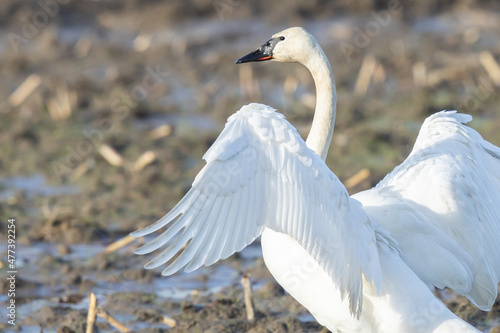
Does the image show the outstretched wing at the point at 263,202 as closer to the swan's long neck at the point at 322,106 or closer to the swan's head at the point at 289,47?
the swan's long neck at the point at 322,106

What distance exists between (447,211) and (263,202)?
1.40 m

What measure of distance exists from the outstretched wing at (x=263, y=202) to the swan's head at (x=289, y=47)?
112 cm

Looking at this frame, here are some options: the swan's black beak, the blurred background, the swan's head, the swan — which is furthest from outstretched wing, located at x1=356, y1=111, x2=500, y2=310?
the blurred background

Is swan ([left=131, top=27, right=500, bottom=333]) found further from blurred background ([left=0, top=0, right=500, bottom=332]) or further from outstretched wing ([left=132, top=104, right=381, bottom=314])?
blurred background ([left=0, top=0, right=500, bottom=332])

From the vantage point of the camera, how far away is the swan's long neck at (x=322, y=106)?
5.11m

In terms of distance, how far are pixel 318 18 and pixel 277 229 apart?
40.2 ft

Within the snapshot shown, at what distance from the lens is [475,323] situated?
6117 millimetres

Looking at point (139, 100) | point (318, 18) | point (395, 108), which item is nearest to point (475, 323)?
point (395, 108)

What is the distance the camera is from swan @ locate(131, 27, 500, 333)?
404 cm

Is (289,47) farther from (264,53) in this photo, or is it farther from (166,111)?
(166,111)

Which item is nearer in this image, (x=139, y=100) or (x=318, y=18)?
(x=139, y=100)

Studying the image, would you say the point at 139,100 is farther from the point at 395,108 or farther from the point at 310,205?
the point at 310,205

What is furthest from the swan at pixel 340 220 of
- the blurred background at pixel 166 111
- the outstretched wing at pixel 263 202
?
the blurred background at pixel 166 111

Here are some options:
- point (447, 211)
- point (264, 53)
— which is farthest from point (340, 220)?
point (264, 53)
